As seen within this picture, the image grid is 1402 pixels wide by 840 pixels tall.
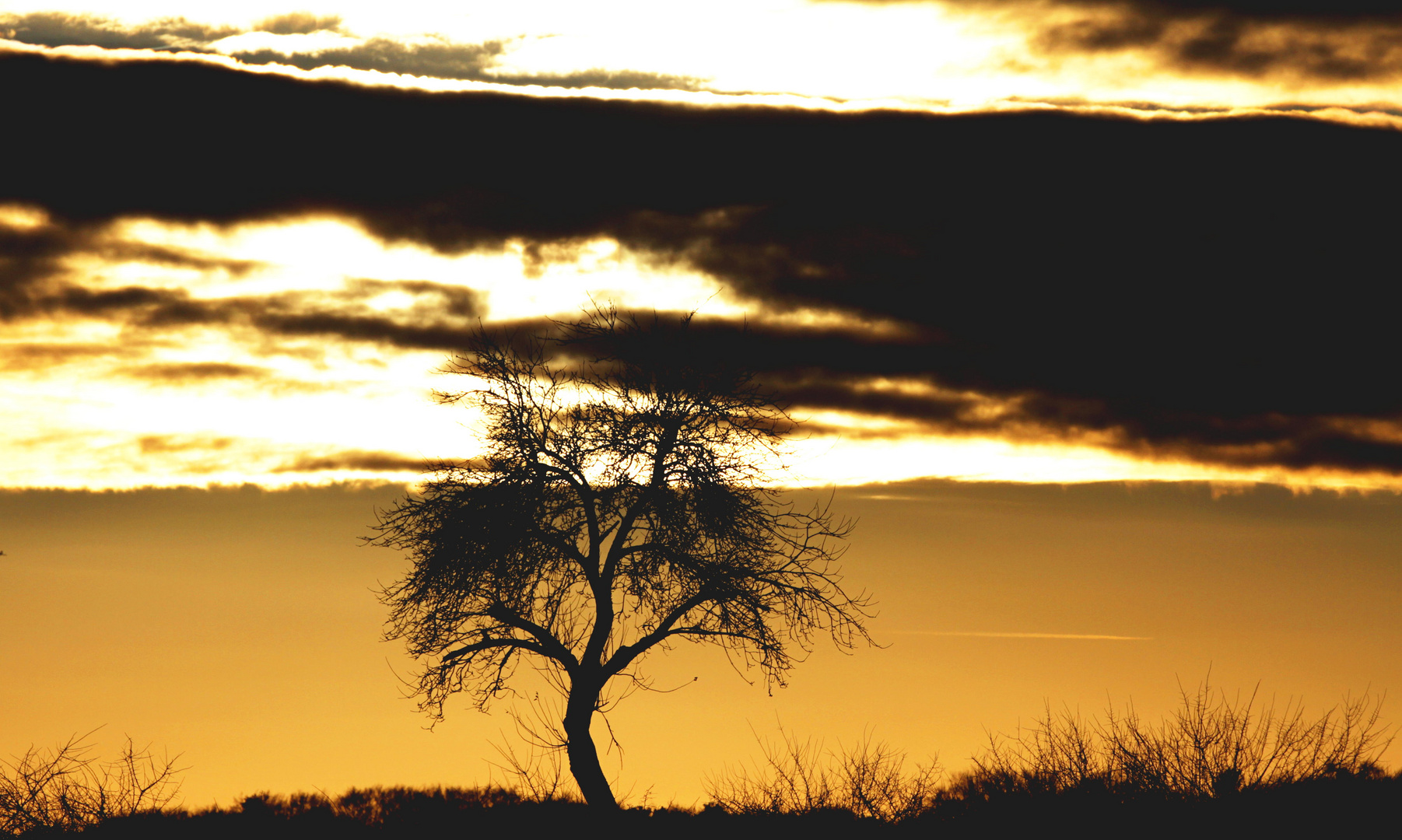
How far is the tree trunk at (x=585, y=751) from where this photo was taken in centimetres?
1927

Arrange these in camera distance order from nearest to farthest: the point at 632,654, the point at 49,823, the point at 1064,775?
the point at 49,823 → the point at 1064,775 → the point at 632,654

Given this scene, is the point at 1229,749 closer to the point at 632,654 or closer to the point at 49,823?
the point at 632,654

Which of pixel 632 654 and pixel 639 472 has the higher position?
pixel 639 472

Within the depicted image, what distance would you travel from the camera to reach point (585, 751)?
19.5m

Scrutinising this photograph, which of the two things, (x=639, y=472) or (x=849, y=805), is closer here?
(x=849, y=805)

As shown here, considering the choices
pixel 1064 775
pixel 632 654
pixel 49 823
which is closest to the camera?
pixel 49 823

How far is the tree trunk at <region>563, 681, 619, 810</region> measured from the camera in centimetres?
1927

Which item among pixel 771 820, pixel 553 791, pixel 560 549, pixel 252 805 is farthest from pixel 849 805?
pixel 252 805

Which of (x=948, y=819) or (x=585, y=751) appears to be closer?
(x=948, y=819)

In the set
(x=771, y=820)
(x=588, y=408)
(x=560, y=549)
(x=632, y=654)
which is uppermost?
(x=588, y=408)

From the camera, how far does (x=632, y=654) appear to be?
65.2 feet

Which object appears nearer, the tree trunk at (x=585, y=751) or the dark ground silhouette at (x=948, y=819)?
the dark ground silhouette at (x=948, y=819)

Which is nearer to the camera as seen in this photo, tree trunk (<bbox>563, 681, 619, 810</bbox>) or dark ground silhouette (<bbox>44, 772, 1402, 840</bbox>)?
dark ground silhouette (<bbox>44, 772, 1402, 840</bbox>)

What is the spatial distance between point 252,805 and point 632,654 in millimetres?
6214
